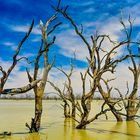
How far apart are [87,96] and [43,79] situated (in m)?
1.81

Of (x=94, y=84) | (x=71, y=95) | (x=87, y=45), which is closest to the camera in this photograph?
(x=94, y=84)

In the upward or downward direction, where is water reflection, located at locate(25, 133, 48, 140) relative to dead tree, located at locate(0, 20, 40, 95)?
downward

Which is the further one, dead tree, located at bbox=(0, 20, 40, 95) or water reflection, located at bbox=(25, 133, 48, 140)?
water reflection, located at bbox=(25, 133, 48, 140)

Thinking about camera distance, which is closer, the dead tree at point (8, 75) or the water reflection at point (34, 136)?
the dead tree at point (8, 75)

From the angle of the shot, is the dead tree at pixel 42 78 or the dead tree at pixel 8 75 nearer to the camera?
the dead tree at pixel 8 75

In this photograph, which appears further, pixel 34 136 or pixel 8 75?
pixel 34 136

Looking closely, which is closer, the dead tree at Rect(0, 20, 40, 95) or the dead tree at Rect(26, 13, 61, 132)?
the dead tree at Rect(0, 20, 40, 95)

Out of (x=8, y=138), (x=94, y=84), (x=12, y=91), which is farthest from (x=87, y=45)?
(x=12, y=91)

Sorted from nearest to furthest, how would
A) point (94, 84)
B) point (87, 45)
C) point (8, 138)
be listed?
point (8, 138)
point (94, 84)
point (87, 45)

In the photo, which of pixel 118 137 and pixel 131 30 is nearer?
pixel 118 137

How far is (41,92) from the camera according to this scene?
1181 centimetres

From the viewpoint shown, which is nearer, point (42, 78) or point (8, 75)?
point (8, 75)

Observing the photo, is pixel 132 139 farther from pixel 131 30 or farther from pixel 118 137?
pixel 131 30

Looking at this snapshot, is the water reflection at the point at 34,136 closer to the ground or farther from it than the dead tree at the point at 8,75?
closer to the ground
